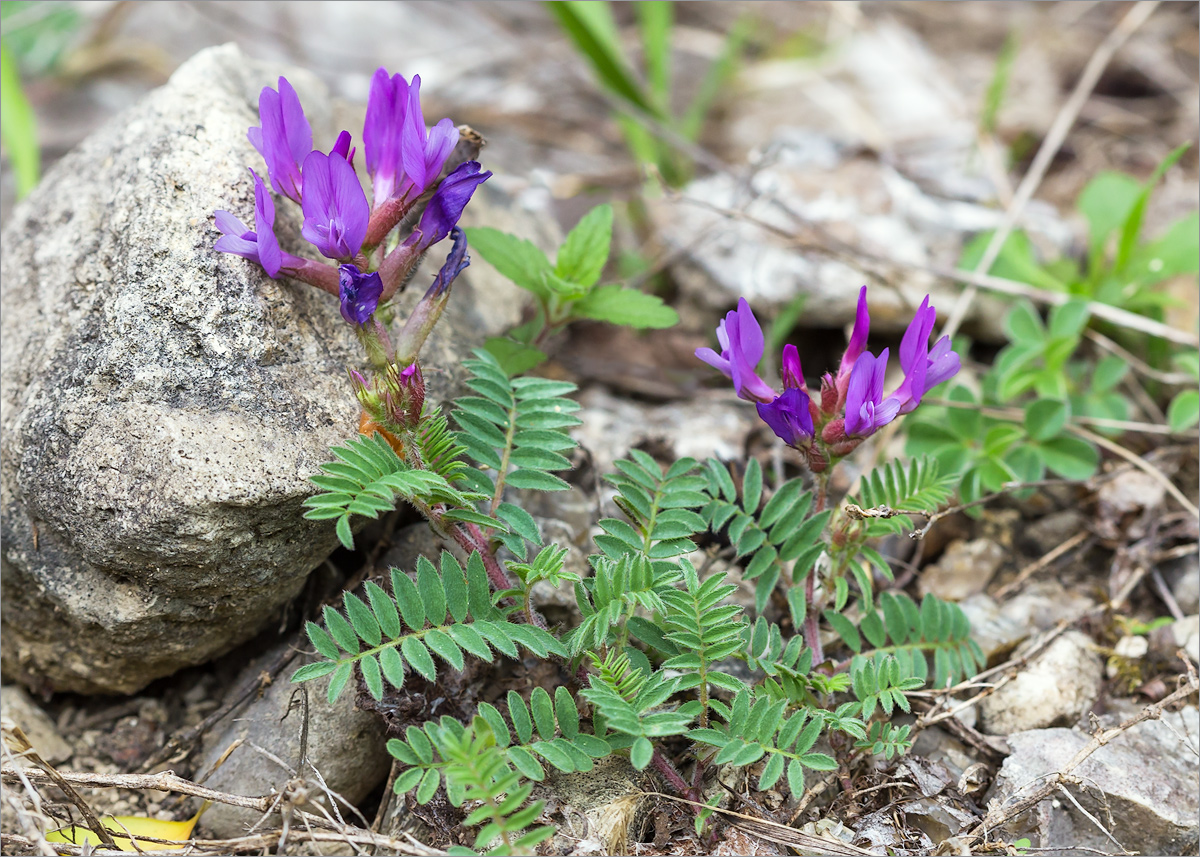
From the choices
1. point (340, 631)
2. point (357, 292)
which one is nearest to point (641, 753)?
point (340, 631)

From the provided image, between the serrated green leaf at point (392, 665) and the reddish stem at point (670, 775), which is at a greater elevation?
the serrated green leaf at point (392, 665)

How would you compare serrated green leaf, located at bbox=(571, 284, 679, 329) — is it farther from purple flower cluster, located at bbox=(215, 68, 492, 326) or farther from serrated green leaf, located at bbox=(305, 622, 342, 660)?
serrated green leaf, located at bbox=(305, 622, 342, 660)

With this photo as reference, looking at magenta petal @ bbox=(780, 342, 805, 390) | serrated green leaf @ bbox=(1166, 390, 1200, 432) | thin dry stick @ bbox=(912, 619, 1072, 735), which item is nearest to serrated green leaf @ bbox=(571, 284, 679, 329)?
magenta petal @ bbox=(780, 342, 805, 390)

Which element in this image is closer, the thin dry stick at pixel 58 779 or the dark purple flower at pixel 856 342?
the thin dry stick at pixel 58 779

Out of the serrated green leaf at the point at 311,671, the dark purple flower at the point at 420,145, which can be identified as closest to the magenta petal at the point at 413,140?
the dark purple flower at the point at 420,145

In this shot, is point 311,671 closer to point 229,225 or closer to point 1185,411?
point 229,225

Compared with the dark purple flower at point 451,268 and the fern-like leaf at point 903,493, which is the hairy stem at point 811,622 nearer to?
the fern-like leaf at point 903,493
